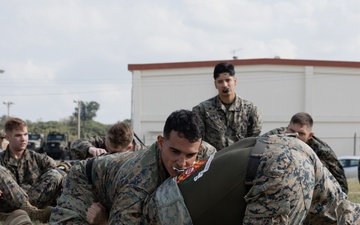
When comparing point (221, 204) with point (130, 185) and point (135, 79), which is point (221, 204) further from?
point (135, 79)

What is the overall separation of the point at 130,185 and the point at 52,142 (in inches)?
1046

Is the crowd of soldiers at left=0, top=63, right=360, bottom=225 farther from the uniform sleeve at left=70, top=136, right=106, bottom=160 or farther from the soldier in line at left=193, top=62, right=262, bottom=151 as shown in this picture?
the soldier in line at left=193, top=62, right=262, bottom=151

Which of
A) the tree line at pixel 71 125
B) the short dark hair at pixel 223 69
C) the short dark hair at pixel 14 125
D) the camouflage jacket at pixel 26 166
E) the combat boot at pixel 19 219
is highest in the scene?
the short dark hair at pixel 223 69

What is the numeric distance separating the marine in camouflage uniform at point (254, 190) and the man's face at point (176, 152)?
119 mm

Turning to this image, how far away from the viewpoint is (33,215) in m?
6.32

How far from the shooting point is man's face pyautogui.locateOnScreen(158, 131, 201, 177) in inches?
124

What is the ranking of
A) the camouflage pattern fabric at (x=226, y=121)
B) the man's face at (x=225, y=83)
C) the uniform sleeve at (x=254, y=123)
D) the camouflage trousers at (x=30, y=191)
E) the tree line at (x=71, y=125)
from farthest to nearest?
the tree line at (x=71, y=125), the camouflage trousers at (x=30, y=191), the uniform sleeve at (x=254, y=123), the camouflage pattern fabric at (x=226, y=121), the man's face at (x=225, y=83)

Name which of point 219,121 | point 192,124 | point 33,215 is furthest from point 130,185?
point 33,215

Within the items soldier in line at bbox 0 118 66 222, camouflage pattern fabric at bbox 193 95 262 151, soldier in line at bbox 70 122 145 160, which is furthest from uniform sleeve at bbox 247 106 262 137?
soldier in line at bbox 0 118 66 222

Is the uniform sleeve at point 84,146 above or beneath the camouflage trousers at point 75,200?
above

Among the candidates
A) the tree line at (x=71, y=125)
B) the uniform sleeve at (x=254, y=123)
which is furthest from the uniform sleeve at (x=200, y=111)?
the tree line at (x=71, y=125)

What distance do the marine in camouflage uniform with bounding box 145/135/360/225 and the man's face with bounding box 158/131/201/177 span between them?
119 millimetres

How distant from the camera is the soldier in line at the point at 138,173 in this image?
297 centimetres

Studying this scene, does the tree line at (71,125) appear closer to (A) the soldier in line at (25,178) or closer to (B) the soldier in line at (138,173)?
(A) the soldier in line at (25,178)
